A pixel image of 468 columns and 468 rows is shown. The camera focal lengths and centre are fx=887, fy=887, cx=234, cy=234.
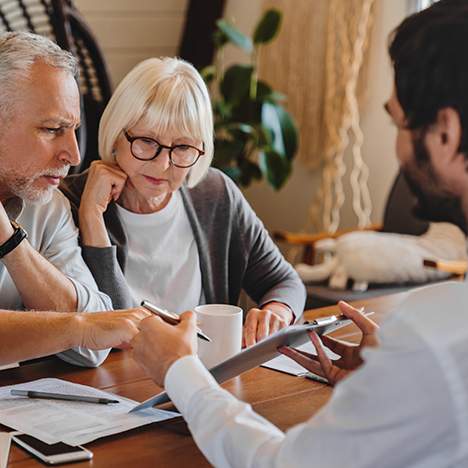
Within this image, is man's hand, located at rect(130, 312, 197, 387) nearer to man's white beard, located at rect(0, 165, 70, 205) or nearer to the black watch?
the black watch

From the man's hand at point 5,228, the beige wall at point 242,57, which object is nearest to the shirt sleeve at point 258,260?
the man's hand at point 5,228

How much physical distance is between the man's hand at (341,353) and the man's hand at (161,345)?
30 cm

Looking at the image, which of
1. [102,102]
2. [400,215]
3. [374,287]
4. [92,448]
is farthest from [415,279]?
[92,448]

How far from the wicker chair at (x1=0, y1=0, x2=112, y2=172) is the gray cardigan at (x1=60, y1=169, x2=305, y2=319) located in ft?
4.25

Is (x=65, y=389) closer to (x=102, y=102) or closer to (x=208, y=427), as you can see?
(x=208, y=427)

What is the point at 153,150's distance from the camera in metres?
2.07

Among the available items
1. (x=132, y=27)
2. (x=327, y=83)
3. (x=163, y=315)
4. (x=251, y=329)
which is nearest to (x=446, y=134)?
(x=163, y=315)

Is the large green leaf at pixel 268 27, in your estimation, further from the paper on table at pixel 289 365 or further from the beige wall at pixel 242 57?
the paper on table at pixel 289 365

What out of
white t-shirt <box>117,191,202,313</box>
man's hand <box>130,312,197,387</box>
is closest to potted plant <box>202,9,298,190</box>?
white t-shirt <box>117,191,202,313</box>

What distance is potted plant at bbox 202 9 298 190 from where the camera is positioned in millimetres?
4383

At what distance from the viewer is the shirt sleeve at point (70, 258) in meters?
1.85

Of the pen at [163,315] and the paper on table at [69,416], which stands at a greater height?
the pen at [163,315]

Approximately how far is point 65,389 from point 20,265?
0.35m

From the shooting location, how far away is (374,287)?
3.67 meters
